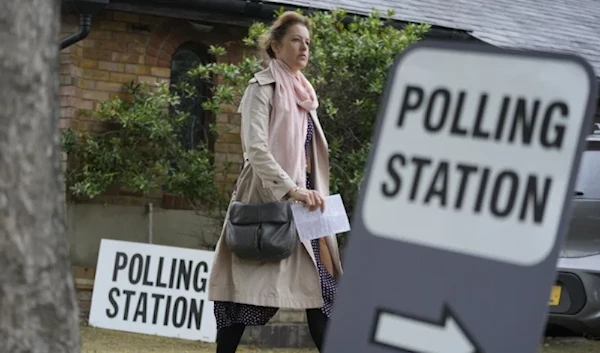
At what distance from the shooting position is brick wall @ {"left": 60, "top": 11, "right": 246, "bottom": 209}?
34.2 ft

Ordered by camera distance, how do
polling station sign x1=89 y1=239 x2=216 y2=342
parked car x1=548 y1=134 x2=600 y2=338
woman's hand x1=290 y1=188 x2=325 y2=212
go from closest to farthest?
woman's hand x1=290 y1=188 x2=325 y2=212 → parked car x1=548 y1=134 x2=600 y2=338 → polling station sign x1=89 y1=239 x2=216 y2=342

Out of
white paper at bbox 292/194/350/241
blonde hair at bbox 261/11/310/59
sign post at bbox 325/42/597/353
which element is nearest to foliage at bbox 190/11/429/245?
blonde hair at bbox 261/11/310/59

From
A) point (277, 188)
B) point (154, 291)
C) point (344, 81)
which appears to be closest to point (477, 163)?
point (277, 188)

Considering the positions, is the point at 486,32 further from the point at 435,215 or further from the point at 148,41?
the point at 435,215

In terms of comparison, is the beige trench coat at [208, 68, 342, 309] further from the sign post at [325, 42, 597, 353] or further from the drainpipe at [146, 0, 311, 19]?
the drainpipe at [146, 0, 311, 19]

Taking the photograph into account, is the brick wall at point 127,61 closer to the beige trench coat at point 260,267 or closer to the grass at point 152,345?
the grass at point 152,345

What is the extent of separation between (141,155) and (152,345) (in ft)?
6.87

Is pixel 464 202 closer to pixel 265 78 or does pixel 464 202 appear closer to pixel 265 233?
pixel 265 233

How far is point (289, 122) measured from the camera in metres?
6.02

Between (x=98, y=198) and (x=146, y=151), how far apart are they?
60cm

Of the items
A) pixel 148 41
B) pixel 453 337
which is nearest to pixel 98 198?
pixel 148 41

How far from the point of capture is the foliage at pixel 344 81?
9.37 meters

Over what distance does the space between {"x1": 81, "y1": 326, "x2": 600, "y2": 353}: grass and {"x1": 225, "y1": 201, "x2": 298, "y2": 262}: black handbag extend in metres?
2.73

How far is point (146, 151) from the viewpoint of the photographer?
10391mm
